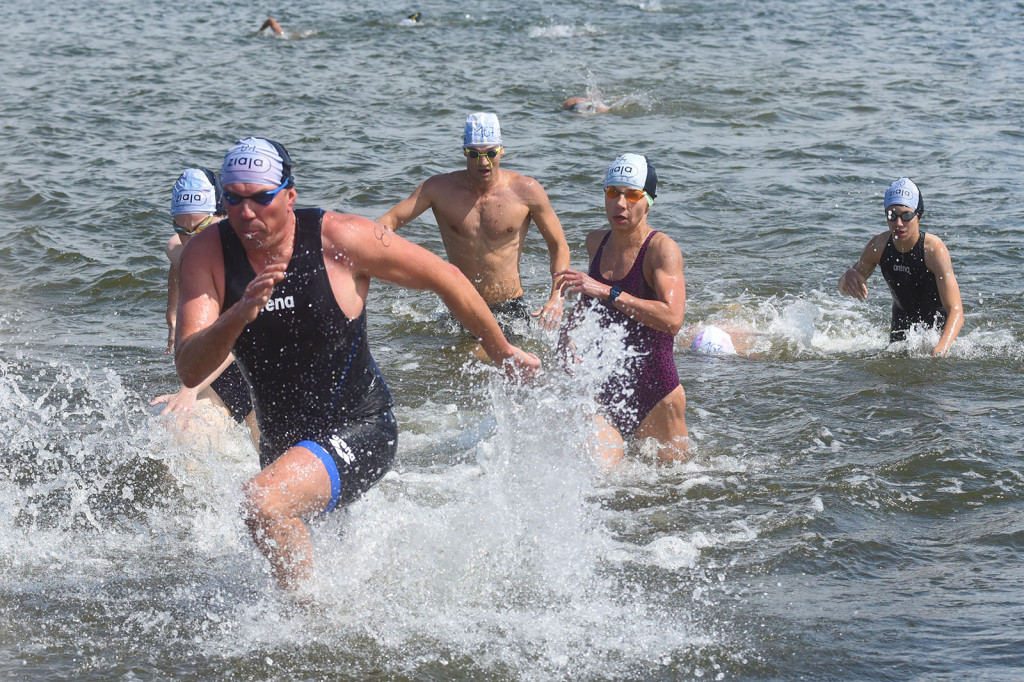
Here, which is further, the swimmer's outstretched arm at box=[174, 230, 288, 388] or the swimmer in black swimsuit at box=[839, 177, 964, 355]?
the swimmer in black swimsuit at box=[839, 177, 964, 355]

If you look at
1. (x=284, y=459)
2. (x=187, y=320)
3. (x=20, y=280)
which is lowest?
(x=20, y=280)

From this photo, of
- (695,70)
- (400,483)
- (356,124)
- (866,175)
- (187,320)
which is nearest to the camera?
(187,320)

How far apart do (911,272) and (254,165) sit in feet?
20.9

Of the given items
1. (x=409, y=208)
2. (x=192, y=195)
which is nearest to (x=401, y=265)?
(x=192, y=195)

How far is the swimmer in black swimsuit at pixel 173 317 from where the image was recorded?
21.6 ft

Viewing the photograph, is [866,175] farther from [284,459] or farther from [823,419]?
[284,459]

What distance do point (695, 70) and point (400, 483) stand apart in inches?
645

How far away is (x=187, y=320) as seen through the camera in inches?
172

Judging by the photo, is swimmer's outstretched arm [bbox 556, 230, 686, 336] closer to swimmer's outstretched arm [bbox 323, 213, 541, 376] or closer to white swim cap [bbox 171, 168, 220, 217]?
swimmer's outstretched arm [bbox 323, 213, 541, 376]

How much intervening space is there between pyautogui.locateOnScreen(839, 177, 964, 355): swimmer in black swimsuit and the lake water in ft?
1.12

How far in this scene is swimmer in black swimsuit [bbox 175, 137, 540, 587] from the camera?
14.3ft

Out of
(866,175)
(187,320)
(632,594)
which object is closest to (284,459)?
(187,320)

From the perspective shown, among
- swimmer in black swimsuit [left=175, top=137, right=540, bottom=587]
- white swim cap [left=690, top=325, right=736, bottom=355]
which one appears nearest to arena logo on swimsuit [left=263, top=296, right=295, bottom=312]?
swimmer in black swimsuit [left=175, top=137, right=540, bottom=587]

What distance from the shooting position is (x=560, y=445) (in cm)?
626
